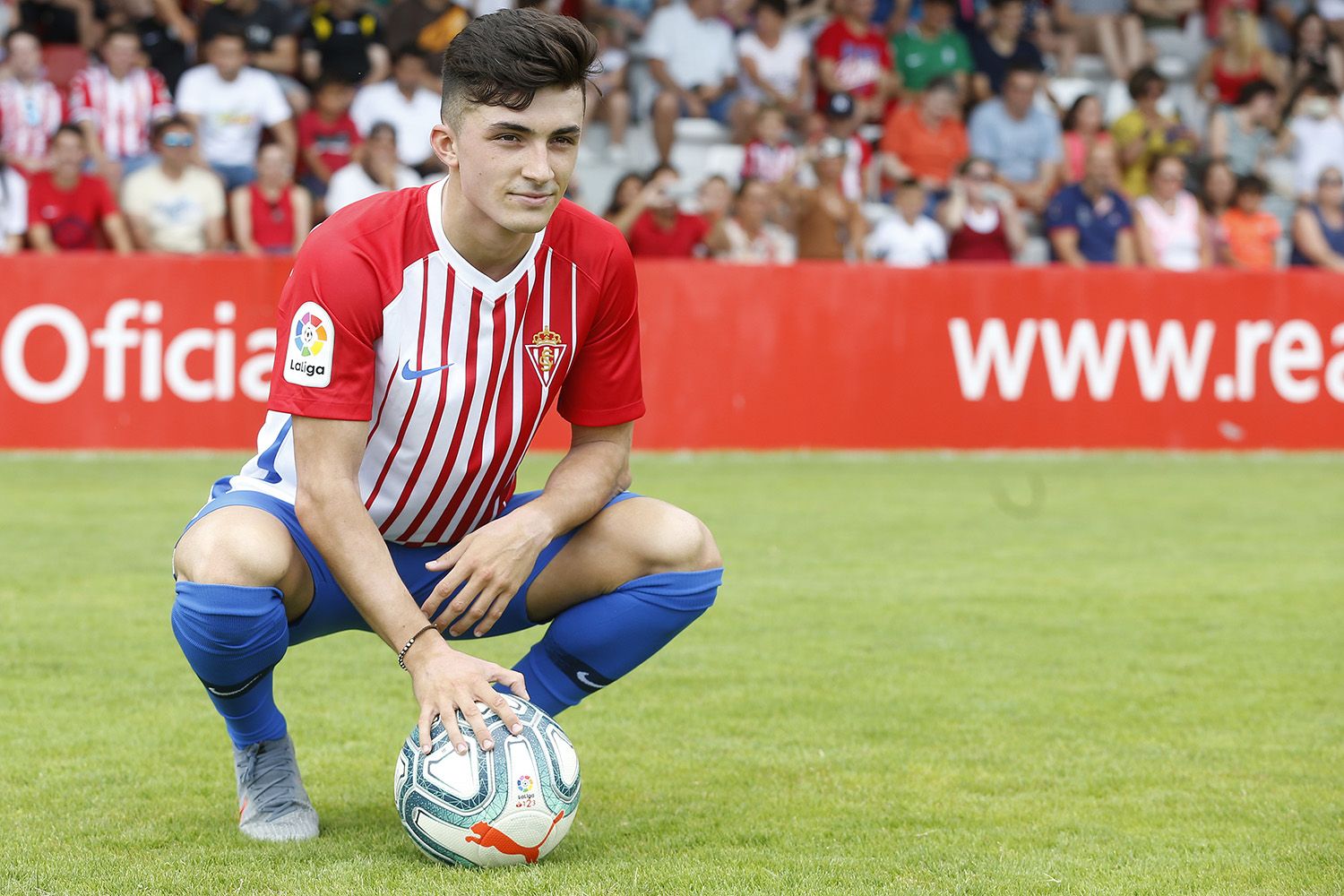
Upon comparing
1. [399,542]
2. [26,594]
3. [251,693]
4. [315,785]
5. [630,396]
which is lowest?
[26,594]

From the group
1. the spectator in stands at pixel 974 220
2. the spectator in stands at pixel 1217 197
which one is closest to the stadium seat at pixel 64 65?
the spectator in stands at pixel 974 220

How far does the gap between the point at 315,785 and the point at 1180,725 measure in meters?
2.34

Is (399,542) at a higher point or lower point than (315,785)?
higher

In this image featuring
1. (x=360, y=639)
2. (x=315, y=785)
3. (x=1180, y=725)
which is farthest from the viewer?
(x=360, y=639)

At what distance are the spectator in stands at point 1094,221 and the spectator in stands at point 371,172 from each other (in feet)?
16.5

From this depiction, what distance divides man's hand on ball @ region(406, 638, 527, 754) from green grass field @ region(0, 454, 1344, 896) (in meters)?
0.28

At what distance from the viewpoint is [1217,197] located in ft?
48.8

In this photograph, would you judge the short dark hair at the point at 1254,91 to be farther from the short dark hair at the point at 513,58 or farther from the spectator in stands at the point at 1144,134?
the short dark hair at the point at 513,58

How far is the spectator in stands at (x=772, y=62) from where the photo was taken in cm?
1563

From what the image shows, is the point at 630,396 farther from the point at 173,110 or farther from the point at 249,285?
the point at 173,110

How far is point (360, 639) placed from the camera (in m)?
6.22

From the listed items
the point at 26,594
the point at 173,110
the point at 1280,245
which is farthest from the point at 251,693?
the point at 1280,245

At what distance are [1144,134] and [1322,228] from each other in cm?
191

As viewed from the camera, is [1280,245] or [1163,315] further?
[1280,245]
